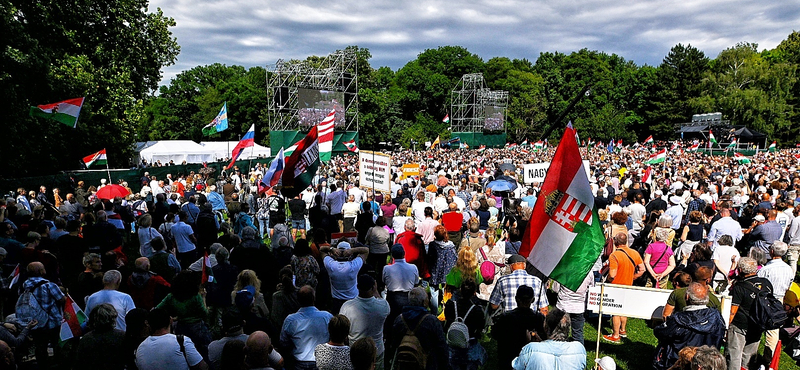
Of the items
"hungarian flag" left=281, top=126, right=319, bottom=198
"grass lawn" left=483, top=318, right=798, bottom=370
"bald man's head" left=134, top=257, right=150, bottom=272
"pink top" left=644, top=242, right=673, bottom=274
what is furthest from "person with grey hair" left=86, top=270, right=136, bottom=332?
"pink top" left=644, top=242, right=673, bottom=274

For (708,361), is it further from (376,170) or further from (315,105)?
(315,105)

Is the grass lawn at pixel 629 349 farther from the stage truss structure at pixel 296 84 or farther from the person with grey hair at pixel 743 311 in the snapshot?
the stage truss structure at pixel 296 84

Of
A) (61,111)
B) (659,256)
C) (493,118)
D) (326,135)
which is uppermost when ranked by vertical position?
(493,118)

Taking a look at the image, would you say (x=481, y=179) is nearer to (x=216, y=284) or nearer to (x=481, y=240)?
(x=481, y=240)

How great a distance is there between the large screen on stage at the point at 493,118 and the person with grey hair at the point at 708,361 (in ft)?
191

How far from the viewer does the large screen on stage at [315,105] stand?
120 ft

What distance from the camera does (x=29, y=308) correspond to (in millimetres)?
5012

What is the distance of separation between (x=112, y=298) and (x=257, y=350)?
2017mm

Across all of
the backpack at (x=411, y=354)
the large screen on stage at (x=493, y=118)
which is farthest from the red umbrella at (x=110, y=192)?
the large screen on stage at (x=493, y=118)

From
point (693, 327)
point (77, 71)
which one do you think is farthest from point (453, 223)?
point (77, 71)

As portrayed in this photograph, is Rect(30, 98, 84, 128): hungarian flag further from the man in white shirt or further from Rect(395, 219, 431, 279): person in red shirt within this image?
the man in white shirt

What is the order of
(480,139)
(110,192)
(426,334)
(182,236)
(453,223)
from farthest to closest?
(480,139) → (110,192) → (453,223) → (182,236) → (426,334)

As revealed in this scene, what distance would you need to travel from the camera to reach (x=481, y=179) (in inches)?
666

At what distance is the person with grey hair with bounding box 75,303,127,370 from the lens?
3898 millimetres
